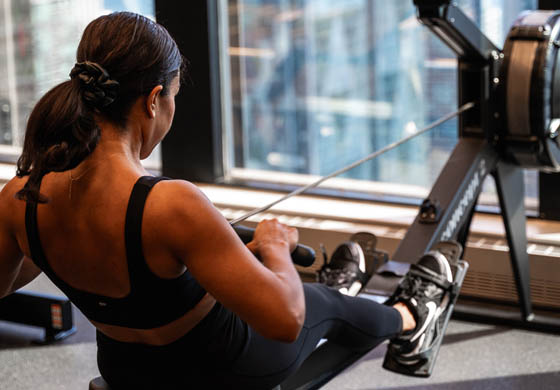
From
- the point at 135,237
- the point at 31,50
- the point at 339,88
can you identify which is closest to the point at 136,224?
the point at 135,237

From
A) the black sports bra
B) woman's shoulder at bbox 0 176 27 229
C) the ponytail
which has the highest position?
the ponytail

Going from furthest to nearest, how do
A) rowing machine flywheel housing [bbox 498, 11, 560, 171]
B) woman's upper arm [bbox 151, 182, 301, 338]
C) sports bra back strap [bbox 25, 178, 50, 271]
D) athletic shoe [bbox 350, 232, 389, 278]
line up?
rowing machine flywheel housing [bbox 498, 11, 560, 171], athletic shoe [bbox 350, 232, 389, 278], sports bra back strap [bbox 25, 178, 50, 271], woman's upper arm [bbox 151, 182, 301, 338]

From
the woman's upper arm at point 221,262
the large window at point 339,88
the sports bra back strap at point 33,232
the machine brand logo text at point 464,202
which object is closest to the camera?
the woman's upper arm at point 221,262

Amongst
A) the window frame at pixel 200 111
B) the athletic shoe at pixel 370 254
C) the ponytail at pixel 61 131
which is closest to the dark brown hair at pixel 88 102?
the ponytail at pixel 61 131

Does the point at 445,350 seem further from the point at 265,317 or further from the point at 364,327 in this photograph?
the point at 265,317

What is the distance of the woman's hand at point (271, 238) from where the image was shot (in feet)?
5.03

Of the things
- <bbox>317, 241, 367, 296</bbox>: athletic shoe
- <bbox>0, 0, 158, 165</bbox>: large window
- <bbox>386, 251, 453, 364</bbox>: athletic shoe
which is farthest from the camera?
<bbox>0, 0, 158, 165</bbox>: large window

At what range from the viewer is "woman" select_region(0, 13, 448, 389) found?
1367 mm

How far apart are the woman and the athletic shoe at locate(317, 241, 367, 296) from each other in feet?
2.99

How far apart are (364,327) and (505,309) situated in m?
1.76

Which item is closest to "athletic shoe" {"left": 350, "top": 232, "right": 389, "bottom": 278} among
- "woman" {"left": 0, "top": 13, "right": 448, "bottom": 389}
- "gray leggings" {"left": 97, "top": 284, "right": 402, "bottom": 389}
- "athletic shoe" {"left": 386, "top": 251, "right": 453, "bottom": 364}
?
"athletic shoe" {"left": 386, "top": 251, "right": 453, "bottom": 364}

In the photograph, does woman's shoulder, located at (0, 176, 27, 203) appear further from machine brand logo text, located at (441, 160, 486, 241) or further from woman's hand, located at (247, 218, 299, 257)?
machine brand logo text, located at (441, 160, 486, 241)

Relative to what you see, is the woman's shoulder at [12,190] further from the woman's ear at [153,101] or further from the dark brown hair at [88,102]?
the woman's ear at [153,101]

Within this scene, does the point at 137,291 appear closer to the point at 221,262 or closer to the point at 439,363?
the point at 221,262
